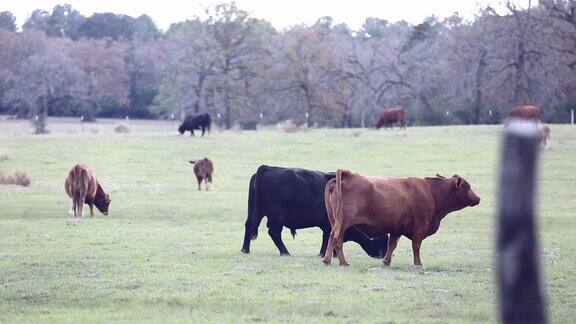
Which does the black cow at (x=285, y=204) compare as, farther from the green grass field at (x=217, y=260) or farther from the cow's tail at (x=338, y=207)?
the cow's tail at (x=338, y=207)

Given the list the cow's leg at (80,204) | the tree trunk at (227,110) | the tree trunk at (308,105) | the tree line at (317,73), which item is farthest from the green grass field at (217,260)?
the tree trunk at (227,110)

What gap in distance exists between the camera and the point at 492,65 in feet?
207

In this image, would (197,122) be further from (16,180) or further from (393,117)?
(16,180)

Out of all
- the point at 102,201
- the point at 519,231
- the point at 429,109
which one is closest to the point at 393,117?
the point at 429,109

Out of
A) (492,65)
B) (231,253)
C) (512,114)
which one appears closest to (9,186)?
(231,253)

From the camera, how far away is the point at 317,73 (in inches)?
3036

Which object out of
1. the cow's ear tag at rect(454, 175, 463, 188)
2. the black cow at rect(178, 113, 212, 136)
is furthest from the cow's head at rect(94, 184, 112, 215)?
the black cow at rect(178, 113, 212, 136)

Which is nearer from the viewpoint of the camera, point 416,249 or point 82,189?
point 416,249

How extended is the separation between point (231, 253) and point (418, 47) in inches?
2453

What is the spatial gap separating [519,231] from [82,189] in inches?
884

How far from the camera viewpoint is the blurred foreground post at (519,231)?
271 centimetres

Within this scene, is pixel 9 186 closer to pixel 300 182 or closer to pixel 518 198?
pixel 300 182

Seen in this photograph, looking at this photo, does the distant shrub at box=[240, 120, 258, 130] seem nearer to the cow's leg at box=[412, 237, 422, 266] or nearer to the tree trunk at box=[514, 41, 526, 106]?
the tree trunk at box=[514, 41, 526, 106]

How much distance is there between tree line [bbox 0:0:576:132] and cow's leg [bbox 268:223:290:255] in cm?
4551
